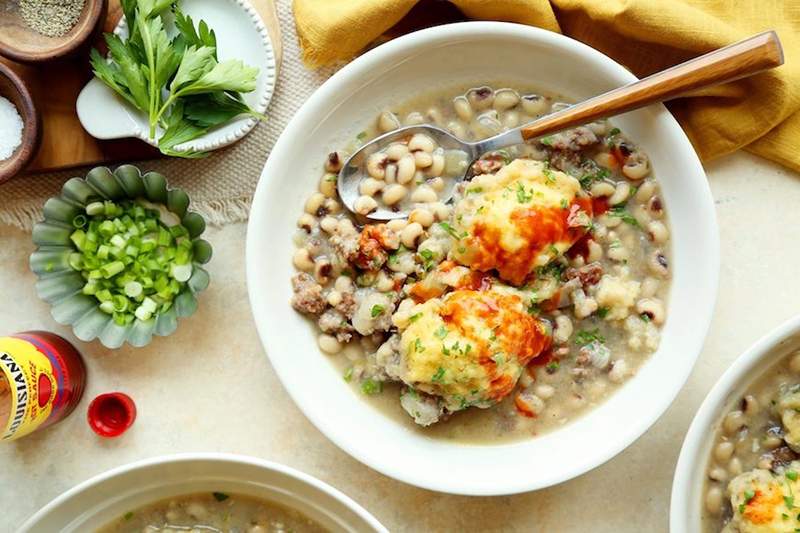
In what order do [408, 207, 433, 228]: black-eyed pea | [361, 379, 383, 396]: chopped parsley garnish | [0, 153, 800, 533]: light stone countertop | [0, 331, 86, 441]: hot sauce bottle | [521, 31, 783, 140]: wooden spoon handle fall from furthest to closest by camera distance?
[0, 153, 800, 533]: light stone countertop
[361, 379, 383, 396]: chopped parsley garnish
[408, 207, 433, 228]: black-eyed pea
[0, 331, 86, 441]: hot sauce bottle
[521, 31, 783, 140]: wooden spoon handle

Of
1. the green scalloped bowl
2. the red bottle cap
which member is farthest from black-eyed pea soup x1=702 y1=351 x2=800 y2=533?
the red bottle cap

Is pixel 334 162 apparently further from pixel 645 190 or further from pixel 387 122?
pixel 645 190

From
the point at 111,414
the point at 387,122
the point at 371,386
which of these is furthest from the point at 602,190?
the point at 111,414

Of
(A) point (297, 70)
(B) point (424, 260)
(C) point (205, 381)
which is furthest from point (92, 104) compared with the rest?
(B) point (424, 260)

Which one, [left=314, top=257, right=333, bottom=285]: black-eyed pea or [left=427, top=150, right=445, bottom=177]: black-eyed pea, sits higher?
[left=427, top=150, right=445, bottom=177]: black-eyed pea

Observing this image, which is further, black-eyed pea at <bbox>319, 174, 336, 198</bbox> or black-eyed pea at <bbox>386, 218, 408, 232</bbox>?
black-eyed pea at <bbox>319, 174, 336, 198</bbox>

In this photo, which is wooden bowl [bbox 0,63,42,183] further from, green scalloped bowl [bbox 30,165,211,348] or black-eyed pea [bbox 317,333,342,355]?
black-eyed pea [bbox 317,333,342,355]

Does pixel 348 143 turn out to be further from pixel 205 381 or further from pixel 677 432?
pixel 677 432
